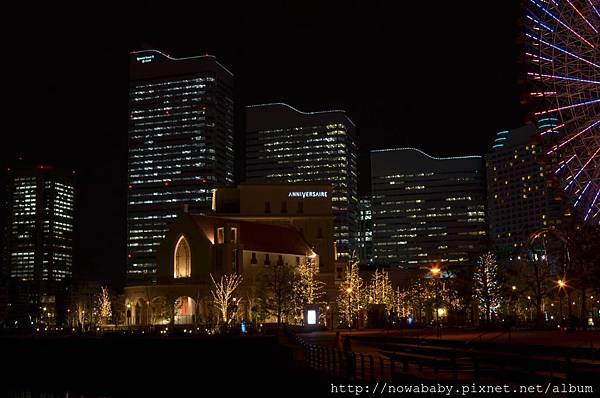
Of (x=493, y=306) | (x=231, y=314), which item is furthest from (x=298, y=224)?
(x=493, y=306)

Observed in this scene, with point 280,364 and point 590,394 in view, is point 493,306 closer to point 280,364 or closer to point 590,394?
point 280,364

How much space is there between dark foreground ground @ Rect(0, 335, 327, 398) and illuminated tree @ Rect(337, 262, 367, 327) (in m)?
34.8

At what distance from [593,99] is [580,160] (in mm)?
4155

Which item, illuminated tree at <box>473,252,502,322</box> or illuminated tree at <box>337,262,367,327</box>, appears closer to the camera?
illuminated tree at <box>473,252,502,322</box>

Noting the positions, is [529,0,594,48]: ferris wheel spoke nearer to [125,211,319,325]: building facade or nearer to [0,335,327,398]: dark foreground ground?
[0,335,327,398]: dark foreground ground

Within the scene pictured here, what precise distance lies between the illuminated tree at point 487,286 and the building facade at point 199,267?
33752 millimetres

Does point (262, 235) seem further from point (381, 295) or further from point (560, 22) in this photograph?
point (560, 22)

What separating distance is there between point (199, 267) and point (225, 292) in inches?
329

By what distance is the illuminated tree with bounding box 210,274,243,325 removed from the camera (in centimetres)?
9425

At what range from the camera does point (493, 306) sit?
277 ft

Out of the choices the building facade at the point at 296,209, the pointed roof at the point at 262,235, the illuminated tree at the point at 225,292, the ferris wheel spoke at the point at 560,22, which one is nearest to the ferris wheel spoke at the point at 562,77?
the ferris wheel spoke at the point at 560,22

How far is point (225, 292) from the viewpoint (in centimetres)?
9819

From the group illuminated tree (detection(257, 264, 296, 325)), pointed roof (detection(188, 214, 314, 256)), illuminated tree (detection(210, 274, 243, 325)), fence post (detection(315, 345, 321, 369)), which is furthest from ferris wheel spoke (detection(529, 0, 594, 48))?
pointed roof (detection(188, 214, 314, 256))

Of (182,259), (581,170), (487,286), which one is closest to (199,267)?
(182,259)
